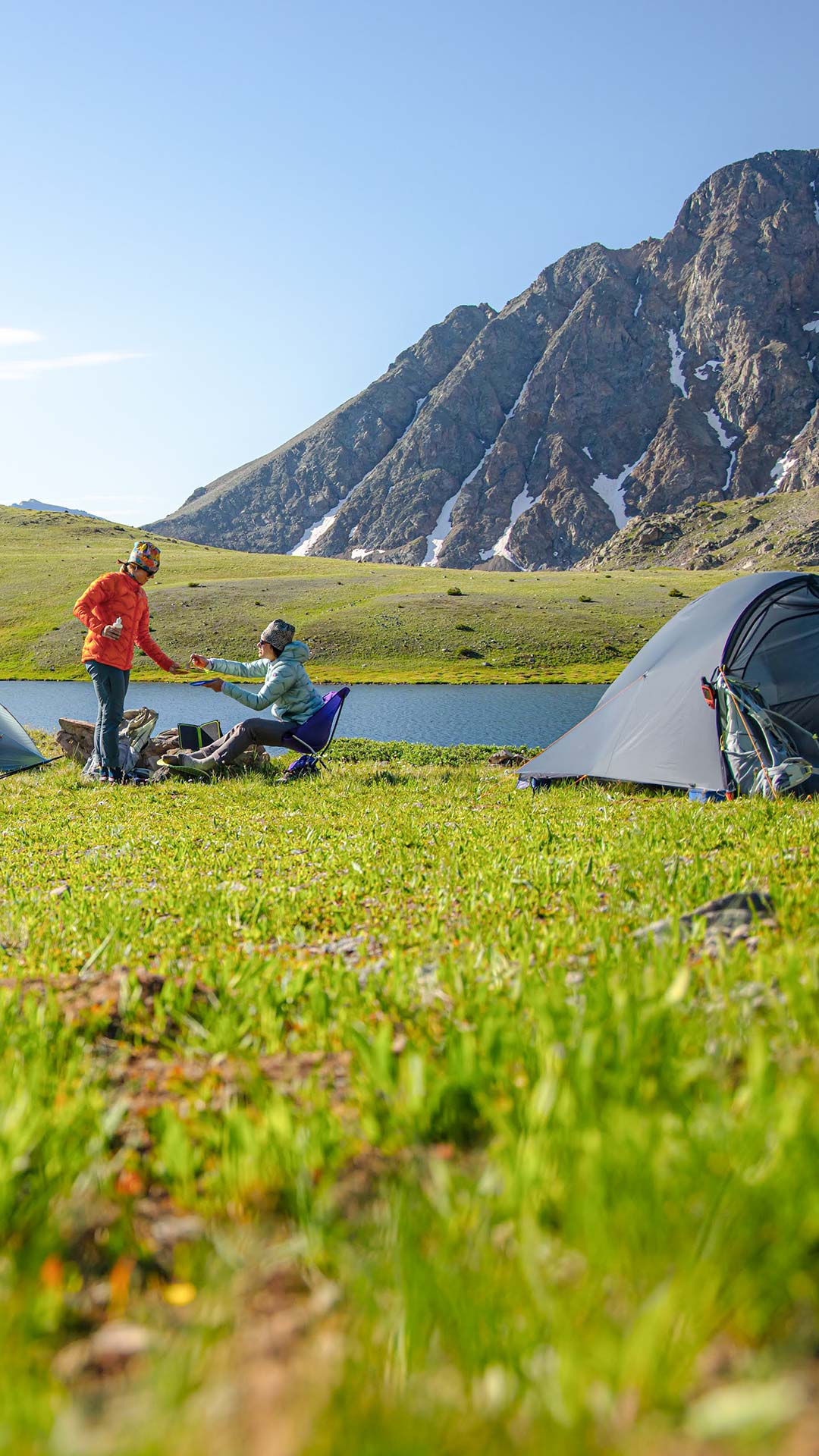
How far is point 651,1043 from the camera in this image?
3131 mm

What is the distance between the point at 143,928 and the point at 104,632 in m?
12.9

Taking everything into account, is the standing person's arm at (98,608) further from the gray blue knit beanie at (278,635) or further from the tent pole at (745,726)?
the tent pole at (745,726)

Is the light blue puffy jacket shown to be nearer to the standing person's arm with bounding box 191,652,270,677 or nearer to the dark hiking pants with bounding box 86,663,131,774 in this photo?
the standing person's arm with bounding box 191,652,270,677

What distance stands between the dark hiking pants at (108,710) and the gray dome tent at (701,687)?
885 centimetres

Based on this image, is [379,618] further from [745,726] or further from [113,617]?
[745,726]

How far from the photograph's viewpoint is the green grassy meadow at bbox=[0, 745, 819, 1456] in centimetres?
165

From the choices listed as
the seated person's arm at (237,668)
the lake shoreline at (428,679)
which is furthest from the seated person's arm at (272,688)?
the lake shoreline at (428,679)

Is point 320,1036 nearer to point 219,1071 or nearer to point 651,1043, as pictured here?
point 219,1071

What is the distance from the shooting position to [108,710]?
18109 millimetres

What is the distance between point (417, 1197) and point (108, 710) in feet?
55.9

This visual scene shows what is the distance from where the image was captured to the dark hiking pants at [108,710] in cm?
1795

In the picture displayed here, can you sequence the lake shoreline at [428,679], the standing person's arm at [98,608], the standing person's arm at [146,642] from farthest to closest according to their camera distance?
the lake shoreline at [428,679]
the standing person's arm at [146,642]
the standing person's arm at [98,608]

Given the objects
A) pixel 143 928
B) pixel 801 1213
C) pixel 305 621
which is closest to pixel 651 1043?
pixel 801 1213

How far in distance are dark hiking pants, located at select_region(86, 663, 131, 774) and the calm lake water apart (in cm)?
2242
